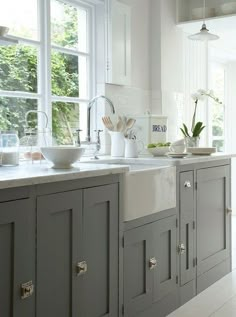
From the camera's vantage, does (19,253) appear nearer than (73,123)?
Yes

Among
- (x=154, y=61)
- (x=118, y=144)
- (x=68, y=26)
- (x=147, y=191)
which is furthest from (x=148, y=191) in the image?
(x=154, y=61)

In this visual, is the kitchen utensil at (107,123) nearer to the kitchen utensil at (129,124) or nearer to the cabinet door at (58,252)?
the kitchen utensil at (129,124)

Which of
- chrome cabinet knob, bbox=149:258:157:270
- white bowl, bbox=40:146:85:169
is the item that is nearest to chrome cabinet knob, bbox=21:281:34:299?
white bowl, bbox=40:146:85:169

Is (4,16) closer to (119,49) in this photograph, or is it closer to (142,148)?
(119,49)

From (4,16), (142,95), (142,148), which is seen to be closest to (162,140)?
(142,148)

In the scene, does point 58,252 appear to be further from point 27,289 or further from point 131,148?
point 131,148

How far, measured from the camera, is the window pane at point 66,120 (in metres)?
3.49

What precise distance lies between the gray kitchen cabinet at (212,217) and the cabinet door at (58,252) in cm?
152

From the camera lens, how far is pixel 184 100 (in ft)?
16.4

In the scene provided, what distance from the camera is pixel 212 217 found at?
3.69 metres

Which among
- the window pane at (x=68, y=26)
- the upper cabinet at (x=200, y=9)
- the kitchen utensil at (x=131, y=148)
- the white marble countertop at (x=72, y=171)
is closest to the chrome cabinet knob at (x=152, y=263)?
the white marble countertop at (x=72, y=171)

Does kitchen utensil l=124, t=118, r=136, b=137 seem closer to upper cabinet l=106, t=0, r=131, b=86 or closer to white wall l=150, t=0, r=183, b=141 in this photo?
upper cabinet l=106, t=0, r=131, b=86

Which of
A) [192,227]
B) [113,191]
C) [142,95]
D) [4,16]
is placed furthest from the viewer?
[142,95]

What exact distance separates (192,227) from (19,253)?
1.78 meters
